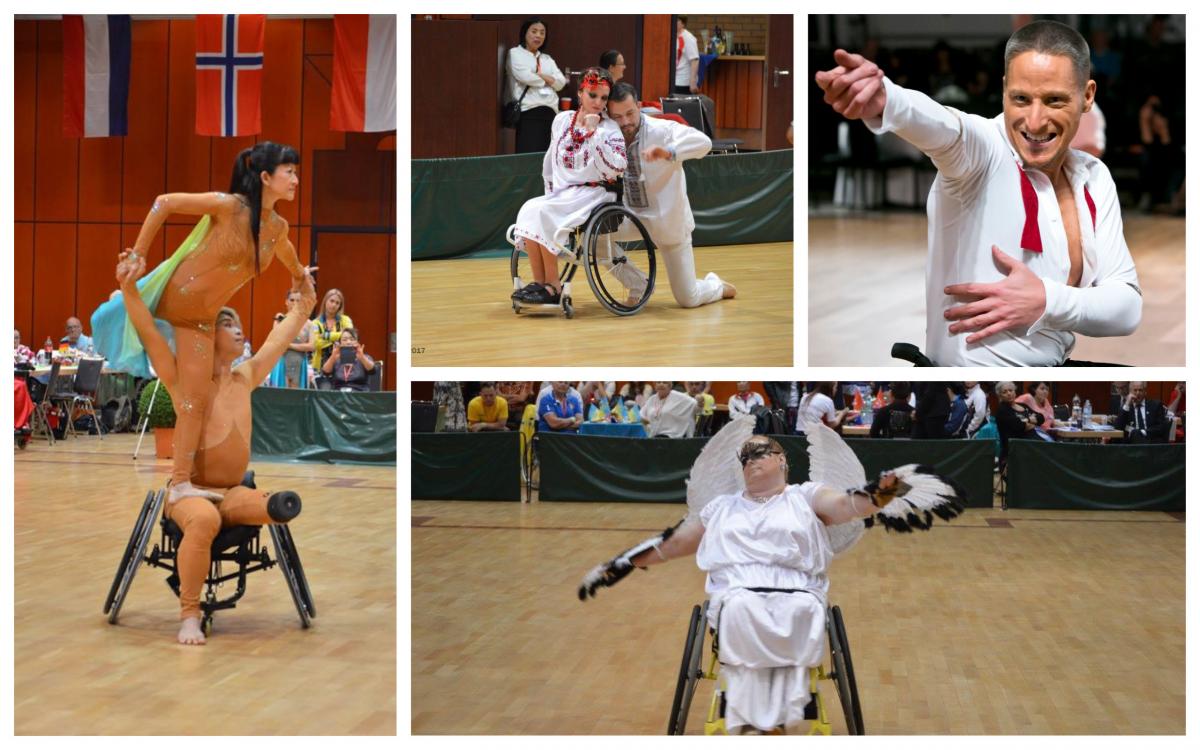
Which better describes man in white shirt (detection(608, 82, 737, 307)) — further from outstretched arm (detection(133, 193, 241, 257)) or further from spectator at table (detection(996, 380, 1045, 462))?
spectator at table (detection(996, 380, 1045, 462))

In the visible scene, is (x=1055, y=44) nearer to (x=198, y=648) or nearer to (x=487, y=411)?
(x=198, y=648)

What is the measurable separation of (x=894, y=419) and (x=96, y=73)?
7068 mm

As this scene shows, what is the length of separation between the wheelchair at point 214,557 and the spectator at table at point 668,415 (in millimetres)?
4336

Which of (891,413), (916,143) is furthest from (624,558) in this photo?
(891,413)

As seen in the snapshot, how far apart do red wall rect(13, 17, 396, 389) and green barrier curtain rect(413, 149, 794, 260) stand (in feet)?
26.2

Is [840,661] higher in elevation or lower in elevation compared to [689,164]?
lower

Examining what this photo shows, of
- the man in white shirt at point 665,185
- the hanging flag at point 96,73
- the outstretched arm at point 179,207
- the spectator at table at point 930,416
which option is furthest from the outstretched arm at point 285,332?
the hanging flag at point 96,73

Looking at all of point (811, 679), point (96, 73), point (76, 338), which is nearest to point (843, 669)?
point (811, 679)

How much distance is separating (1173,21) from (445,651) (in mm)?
3407

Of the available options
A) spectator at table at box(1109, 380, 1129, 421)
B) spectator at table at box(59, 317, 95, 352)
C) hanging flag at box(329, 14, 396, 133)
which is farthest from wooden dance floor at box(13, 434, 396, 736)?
spectator at table at box(1109, 380, 1129, 421)

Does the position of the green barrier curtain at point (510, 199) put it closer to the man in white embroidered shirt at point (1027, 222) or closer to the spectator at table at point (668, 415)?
the man in white embroidered shirt at point (1027, 222)

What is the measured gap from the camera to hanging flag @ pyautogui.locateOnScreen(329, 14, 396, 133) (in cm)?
953

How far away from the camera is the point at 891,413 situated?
328 inches
